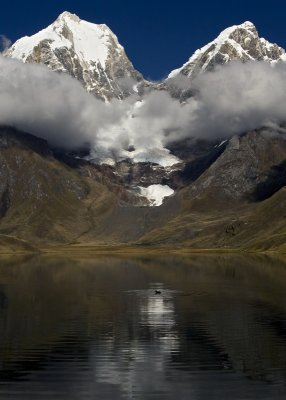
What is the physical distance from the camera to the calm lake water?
60.3 metres

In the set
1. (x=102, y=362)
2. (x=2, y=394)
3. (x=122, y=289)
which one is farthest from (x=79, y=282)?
(x=2, y=394)

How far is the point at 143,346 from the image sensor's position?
82.2 m

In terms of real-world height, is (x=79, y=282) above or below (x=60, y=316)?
above

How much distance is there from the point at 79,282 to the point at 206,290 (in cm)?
4306

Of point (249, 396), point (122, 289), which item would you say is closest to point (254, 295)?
point (122, 289)

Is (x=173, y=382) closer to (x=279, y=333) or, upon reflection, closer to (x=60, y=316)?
(x=279, y=333)

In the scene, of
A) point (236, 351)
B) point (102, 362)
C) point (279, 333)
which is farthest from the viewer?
point (279, 333)

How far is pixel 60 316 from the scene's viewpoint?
111562mm

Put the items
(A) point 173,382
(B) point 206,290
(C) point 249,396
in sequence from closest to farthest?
(C) point 249,396 → (A) point 173,382 → (B) point 206,290

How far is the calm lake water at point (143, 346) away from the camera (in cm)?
6031

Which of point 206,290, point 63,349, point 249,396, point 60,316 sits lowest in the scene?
point 249,396

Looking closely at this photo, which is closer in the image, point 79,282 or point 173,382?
point 173,382

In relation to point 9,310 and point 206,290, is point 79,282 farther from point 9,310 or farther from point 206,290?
point 9,310

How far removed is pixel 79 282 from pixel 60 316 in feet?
263
